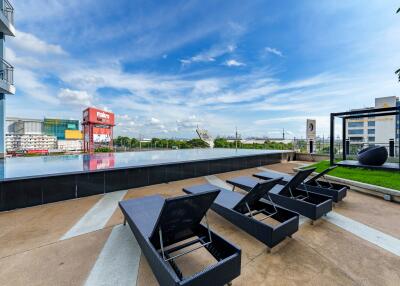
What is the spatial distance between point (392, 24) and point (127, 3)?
41.6 feet

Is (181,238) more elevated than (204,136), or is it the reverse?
(204,136)

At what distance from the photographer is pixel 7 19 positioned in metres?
9.35

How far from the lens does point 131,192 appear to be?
5.23 metres

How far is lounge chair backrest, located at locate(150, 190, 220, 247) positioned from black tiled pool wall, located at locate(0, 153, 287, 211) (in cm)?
359

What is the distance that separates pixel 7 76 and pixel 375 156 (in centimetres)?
1732

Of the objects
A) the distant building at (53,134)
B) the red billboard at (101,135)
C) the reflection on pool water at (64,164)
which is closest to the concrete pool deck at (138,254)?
the reflection on pool water at (64,164)

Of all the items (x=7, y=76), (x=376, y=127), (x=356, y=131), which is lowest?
(x=7, y=76)

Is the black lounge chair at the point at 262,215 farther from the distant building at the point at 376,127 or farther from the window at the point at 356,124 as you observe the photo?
the window at the point at 356,124

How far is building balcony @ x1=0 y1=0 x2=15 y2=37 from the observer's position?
9039mm

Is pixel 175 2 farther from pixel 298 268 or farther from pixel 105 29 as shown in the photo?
pixel 298 268

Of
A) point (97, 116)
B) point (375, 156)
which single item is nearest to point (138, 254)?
point (375, 156)

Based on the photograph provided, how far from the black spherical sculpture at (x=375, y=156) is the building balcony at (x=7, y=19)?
1791 cm

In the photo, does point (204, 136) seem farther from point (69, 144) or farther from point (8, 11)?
point (69, 144)

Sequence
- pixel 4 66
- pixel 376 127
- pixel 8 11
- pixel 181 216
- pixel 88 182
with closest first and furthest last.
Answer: pixel 181 216 < pixel 88 182 < pixel 4 66 < pixel 8 11 < pixel 376 127
